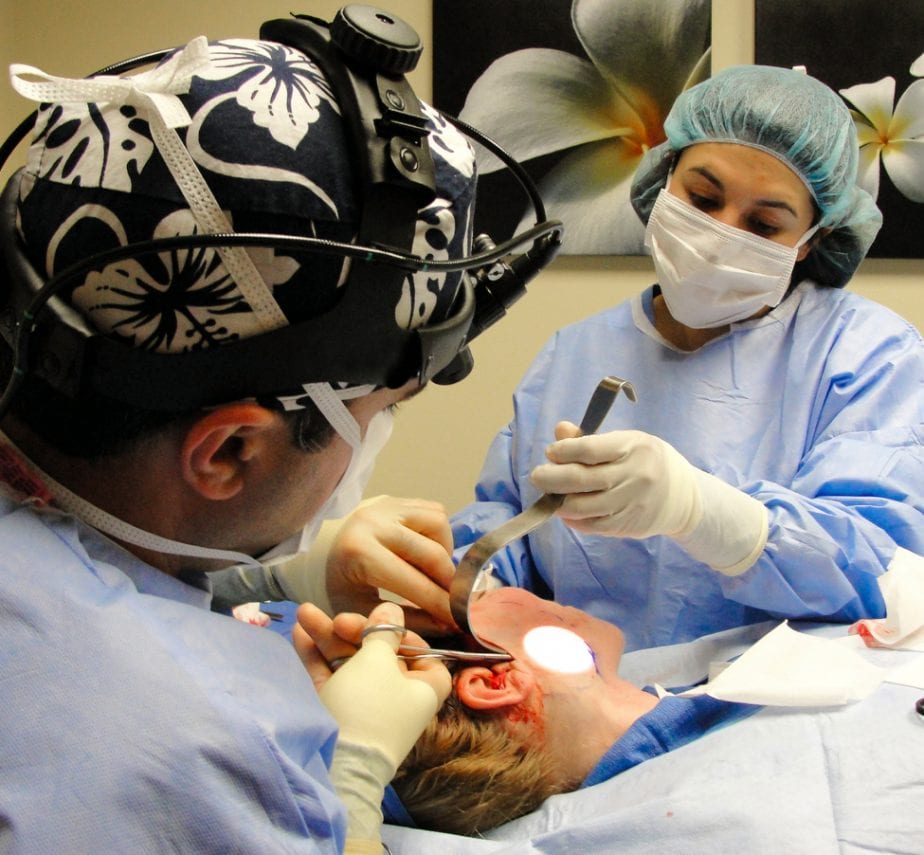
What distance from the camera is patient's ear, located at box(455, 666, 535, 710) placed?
4.15ft

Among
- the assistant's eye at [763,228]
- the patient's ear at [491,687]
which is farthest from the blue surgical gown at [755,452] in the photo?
the patient's ear at [491,687]

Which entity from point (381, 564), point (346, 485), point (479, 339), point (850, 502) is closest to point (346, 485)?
point (346, 485)

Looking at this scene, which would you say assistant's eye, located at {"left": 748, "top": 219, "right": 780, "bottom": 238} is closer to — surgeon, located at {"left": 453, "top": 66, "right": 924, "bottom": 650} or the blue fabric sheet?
surgeon, located at {"left": 453, "top": 66, "right": 924, "bottom": 650}

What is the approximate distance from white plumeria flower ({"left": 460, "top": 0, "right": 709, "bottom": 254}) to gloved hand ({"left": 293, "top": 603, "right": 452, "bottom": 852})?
167 centimetres

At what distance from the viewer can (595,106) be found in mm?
2502

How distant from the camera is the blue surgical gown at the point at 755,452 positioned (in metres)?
1.42

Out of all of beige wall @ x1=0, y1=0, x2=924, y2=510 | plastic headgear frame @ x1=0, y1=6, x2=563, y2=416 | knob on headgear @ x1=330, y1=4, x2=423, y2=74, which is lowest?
beige wall @ x1=0, y1=0, x2=924, y2=510

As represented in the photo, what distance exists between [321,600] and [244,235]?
3.00 ft

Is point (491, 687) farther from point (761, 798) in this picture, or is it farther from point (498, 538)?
point (761, 798)

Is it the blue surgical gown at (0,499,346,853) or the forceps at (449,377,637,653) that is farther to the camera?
the forceps at (449,377,637,653)

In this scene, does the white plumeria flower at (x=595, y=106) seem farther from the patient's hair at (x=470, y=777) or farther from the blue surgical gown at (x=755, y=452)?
the patient's hair at (x=470, y=777)

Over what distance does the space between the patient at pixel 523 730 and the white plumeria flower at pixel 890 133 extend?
172 cm

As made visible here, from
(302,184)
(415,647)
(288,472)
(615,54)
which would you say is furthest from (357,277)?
(615,54)

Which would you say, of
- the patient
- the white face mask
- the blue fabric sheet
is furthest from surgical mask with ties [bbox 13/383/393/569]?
the blue fabric sheet
